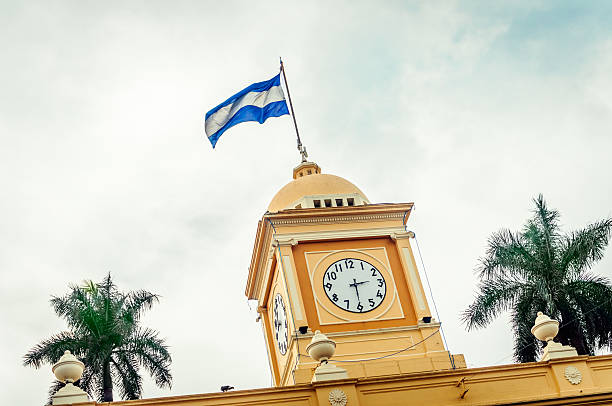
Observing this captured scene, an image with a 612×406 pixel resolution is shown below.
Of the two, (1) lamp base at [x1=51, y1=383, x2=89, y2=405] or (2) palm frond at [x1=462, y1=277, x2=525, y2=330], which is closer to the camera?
(1) lamp base at [x1=51, y1=383, x2=89, y2=405]

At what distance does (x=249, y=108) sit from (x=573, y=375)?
450 inches

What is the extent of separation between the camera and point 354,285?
21047 millimetres

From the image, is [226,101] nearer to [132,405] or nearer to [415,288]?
[415,288]

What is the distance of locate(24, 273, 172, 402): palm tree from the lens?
23578mm

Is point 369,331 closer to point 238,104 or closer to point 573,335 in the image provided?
point 573,335

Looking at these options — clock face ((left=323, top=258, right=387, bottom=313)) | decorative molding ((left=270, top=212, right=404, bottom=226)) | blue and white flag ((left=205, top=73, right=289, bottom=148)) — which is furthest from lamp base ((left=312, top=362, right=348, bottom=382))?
blue and white flag ((left=205, top=73, right=289, bottom=148))

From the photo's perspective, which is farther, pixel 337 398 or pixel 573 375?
pixel 573 375

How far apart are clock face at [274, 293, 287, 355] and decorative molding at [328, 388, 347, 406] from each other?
639 centimetres

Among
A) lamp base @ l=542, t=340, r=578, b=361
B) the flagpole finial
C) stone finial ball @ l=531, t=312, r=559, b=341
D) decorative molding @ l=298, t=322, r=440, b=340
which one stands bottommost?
lamp base @ l=542, t=340, r=578, b=361

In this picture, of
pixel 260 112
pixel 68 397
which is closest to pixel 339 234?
pixel 260 112

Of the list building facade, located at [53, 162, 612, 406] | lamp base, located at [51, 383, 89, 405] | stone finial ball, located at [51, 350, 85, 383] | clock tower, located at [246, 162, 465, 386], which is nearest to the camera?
lamp base, located at [51, 383, 89, 405]

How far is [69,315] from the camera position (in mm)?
24328

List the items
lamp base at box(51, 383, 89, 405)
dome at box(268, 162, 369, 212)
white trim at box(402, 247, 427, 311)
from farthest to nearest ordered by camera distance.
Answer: dome at box(268, 162, 369, 212)
white trim at box(402, 247, 427, 311)
lamp base at box(51, 383, 89, 405)

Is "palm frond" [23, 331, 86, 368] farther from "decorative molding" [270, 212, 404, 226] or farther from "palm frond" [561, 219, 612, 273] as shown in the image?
"palm frond" [561, 219, 612, 273]
